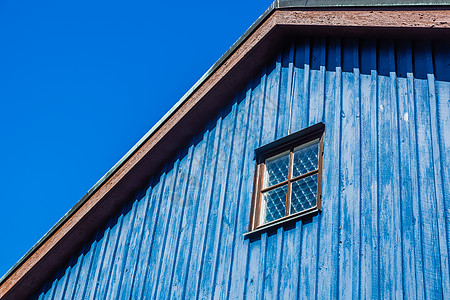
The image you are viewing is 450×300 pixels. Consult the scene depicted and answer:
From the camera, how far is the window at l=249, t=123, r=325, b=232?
287 inches

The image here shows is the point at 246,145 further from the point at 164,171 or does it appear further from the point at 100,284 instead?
the point at 100,284

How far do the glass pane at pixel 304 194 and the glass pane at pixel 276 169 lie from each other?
30 centimetres

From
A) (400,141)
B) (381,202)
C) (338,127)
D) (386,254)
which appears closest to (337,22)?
(338,127)

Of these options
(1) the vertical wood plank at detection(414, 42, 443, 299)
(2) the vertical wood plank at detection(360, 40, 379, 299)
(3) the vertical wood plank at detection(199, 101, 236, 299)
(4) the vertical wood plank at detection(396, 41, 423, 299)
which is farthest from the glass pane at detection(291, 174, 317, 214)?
(1) the vertical wood plank at detection(414, 42, 443, 299)

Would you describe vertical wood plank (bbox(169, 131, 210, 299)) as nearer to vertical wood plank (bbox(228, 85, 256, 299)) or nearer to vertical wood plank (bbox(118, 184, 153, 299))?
vertical wood plank (bbox(228, 85, 256, 299))

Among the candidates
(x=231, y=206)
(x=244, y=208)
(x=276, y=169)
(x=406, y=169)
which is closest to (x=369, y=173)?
(x=406, y=169)

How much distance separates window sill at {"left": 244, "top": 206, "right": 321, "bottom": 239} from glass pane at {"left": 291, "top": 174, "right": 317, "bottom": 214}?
0.71ft

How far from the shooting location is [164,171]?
927cm

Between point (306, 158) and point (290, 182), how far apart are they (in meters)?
0.33

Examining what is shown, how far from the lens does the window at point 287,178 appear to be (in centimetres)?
730

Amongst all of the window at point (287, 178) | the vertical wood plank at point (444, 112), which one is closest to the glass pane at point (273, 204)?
the window at point (287, 178)

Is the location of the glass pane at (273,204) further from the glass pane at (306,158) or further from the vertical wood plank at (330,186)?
the vertical wood plank at (330,186)

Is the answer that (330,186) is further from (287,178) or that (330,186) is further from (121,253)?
(121,253)

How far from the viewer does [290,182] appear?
301 inches
